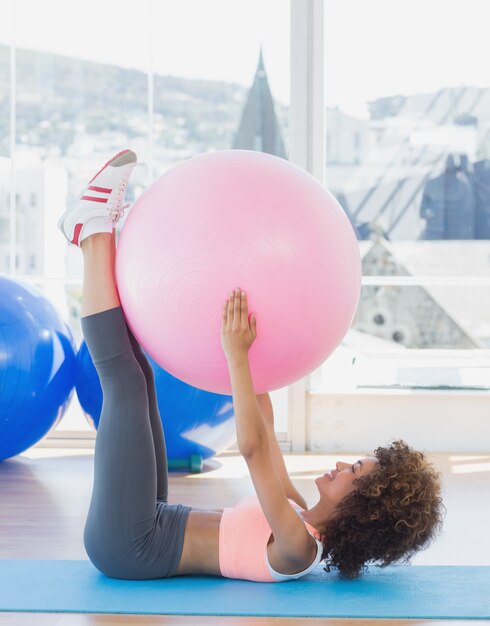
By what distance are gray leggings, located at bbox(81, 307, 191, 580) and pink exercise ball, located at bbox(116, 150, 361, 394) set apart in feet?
0.32

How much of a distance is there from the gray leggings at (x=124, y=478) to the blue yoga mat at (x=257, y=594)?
0.08 meters

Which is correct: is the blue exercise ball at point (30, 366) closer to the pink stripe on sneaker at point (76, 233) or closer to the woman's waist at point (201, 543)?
the pink stripe on sneaker at point (76, 233)

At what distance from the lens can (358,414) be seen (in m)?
4.32

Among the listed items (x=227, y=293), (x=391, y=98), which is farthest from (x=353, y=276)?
(x=391, y=98)

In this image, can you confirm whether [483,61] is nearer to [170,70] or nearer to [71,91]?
[170,70]

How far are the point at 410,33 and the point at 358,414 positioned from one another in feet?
6.01

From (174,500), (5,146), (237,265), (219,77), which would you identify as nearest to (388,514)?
(237,265)

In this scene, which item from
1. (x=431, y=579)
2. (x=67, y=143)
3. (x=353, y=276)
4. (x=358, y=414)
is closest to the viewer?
(x=353, y=276)

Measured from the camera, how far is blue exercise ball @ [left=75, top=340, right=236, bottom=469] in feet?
11.5

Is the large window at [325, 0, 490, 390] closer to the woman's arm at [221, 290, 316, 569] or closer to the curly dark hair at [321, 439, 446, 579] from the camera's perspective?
the curly dark hair at [321, 439, 446, 579]

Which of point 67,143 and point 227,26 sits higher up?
point 227,26

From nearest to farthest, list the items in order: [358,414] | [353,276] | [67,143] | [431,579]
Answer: [353,276] → [431,579] → [358,414] → [67,143]

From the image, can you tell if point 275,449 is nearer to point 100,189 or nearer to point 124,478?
point 124,478

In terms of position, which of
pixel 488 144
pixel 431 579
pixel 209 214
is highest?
pixel 488 144
